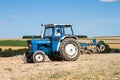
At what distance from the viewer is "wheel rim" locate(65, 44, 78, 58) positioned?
2151cm

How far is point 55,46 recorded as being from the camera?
70.2 feet

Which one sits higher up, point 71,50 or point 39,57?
point 71,50

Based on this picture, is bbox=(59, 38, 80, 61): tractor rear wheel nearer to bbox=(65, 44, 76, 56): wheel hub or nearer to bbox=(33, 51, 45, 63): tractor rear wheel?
bbox=(65, 44, 76, 56): wheel hub

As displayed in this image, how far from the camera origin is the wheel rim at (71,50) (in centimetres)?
2151

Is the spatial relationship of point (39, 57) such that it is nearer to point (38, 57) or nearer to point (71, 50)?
point (38, 57)

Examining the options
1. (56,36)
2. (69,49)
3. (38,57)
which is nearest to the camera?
(38,57)

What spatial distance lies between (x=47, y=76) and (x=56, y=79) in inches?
28.4

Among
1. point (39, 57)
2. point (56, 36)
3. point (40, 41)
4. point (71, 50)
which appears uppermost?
point (56, 36)

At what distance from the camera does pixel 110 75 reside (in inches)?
568

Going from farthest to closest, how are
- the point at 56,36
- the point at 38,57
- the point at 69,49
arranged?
the point at 69,49 < the point at 56,36 < the point at 38,57

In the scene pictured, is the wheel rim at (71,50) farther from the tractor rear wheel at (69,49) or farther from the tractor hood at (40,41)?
the tractor hood at (40,41)

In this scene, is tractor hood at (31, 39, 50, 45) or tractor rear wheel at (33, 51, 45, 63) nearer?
tractor rear wheel at (33, 51, 45, 63)

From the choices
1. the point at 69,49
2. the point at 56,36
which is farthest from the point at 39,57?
the point at 69,49

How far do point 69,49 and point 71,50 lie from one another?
0.15 meters
